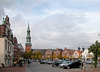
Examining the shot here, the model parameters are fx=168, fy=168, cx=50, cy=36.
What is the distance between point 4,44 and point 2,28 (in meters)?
3.86

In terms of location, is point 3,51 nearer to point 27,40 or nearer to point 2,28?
point 2,28

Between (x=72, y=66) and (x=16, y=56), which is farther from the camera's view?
(x=16, y=56)

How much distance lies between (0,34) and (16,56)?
18.4 m

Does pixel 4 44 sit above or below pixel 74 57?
above

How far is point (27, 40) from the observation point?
161875 millimetres

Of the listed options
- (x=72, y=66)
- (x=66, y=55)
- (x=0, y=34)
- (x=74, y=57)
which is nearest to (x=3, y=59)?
(x=0, y=34)

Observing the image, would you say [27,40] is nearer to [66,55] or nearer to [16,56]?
[66,55]

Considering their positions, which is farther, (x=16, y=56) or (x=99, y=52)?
(x=16, y=56)

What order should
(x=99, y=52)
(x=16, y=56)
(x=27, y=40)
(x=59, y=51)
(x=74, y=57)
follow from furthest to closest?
1. (x=27, y=40)
2. (x=59, y=51)
3. (x=74, y=57)
4. (x=16, y=56)
5. (x=99, y=52)

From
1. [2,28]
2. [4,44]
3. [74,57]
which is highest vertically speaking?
[2,28]

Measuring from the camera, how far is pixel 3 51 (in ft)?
129

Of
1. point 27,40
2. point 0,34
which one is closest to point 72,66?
point 0,34

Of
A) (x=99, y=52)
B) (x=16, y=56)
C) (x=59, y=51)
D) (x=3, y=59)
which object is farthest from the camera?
(x=59, y=51)

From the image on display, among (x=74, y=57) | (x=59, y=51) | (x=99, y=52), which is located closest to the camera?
(x=99, y=52)
